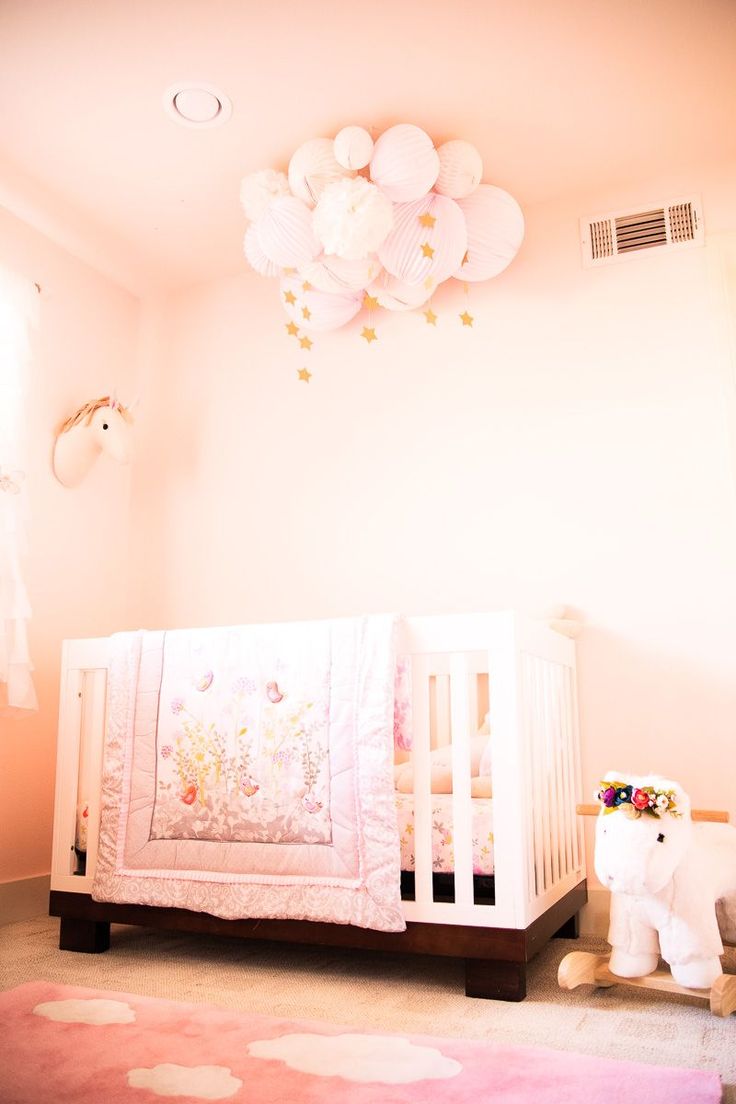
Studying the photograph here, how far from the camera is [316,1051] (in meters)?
1.33

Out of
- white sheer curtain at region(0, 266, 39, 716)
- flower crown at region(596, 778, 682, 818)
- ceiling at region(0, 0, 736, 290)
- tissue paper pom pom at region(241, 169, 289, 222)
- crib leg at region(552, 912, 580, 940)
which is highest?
ceiling at region(0, 0, 736, 290)

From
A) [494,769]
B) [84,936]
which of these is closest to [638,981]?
[494,769]

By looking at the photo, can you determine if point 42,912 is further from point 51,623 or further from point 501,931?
point 501,931

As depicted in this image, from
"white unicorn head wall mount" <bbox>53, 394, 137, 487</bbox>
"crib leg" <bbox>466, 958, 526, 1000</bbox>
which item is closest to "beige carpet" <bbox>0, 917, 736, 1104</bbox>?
"crib leg" <bbox>466, 958, 526, 1000</bbox>

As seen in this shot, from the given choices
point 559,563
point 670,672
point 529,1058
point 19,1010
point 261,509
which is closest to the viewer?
point 529,1058

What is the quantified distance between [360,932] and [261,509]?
1521mm

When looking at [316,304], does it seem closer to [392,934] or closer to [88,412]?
[88,412]

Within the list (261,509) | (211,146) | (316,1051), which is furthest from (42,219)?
(316,1051)

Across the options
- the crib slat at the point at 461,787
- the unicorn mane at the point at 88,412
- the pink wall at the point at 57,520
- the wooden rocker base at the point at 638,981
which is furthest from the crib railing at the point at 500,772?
the unicorn mane at the point at 88,412

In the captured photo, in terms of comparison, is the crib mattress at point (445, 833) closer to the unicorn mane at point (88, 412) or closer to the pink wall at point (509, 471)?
the pink wall at point (509, 471)

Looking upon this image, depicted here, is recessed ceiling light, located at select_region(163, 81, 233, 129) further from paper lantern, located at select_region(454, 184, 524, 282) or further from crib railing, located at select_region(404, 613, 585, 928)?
crib railing, located at select_region(404, 613, 585, 928)

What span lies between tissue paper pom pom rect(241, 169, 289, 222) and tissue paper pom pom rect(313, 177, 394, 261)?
0.24 metres

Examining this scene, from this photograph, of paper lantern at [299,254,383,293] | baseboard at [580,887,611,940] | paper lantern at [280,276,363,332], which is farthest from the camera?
paper lantern at [280,276,363,332]

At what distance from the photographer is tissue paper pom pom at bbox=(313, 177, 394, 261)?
2105 mm
